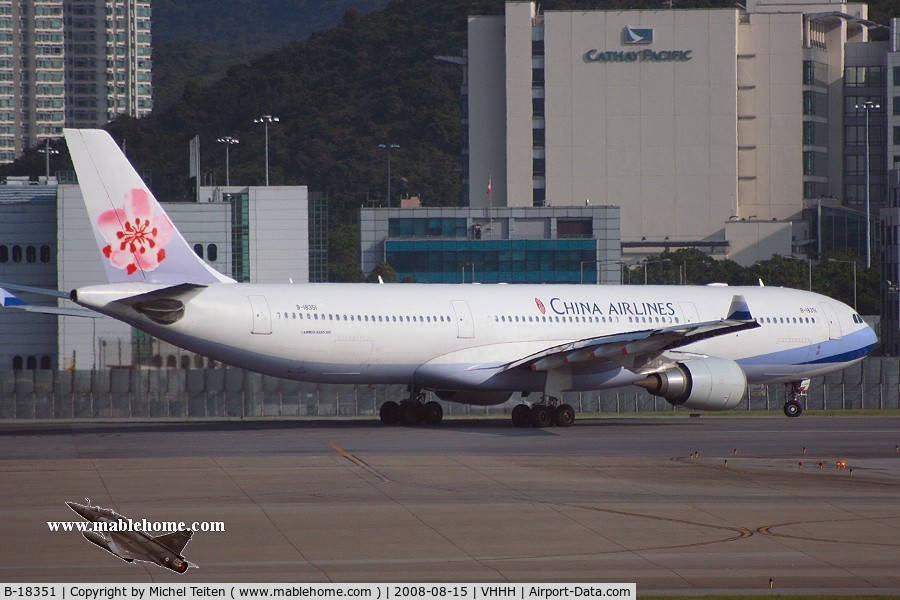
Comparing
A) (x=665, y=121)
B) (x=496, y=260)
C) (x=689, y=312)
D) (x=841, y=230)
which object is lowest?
(x=689, y=312)

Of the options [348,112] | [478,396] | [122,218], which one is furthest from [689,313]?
[348,112]

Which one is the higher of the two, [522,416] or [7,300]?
[7,300]

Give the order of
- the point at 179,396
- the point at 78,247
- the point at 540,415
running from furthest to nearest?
1. the point at 78,247
2. the point at 179,396
3. the point at 540,415

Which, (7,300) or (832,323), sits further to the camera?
(832,323)

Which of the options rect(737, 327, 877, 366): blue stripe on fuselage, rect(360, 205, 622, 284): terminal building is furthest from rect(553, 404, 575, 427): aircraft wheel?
rect(360, 205, 622, 284): terminal building

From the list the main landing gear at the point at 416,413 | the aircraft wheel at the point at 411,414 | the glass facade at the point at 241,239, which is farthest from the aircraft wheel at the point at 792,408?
the glass facade at the point at 241,239

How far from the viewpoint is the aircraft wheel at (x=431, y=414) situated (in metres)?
37.1

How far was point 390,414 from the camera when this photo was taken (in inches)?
1474

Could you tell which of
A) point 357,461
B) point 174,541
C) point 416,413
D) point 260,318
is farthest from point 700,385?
point 174,541

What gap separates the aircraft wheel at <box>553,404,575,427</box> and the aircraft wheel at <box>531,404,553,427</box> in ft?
0.56

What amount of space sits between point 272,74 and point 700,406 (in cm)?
15002

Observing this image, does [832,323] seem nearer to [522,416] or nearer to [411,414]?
[522,416]

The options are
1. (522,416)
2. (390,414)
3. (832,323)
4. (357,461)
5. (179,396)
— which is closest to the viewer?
(357,461)

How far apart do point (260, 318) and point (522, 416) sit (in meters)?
7.66
